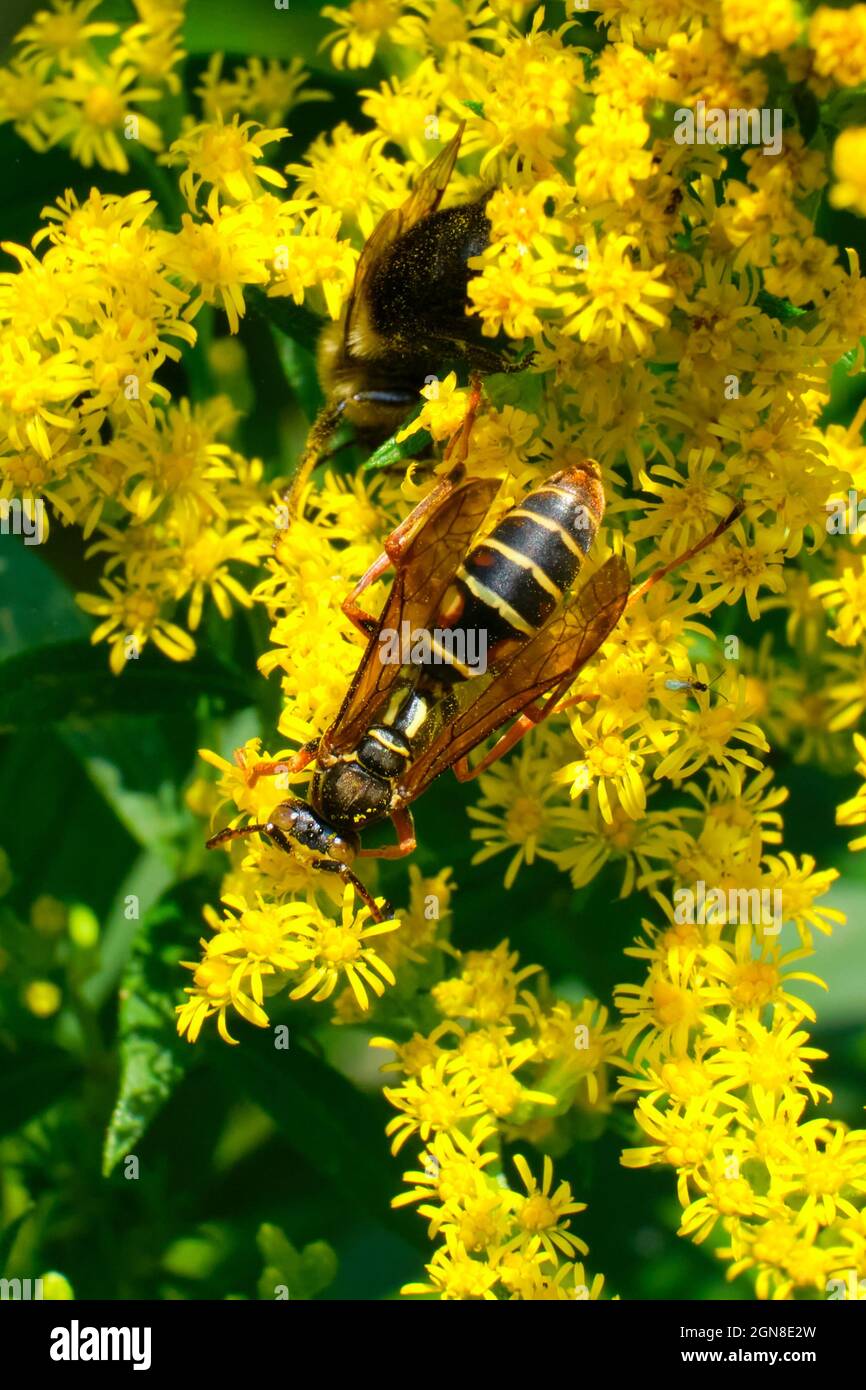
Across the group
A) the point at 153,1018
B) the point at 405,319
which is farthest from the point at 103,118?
the point at 153,1018

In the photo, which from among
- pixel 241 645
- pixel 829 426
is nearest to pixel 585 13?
pixel 829 426

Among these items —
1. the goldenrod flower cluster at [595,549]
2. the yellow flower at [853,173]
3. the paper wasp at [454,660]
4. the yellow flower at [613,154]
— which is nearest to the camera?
the yellow flower at [853,173]

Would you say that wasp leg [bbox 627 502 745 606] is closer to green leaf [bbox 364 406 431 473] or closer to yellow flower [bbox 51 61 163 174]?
green leaf [bbox 364 406 431 473]

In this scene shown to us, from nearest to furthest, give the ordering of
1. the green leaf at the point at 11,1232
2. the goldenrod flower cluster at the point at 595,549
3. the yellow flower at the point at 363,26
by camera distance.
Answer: the goldenrod flower cluster at the point at 595,549, the green leaf at the point at 11,1232, the yellow flower at the point at 363,26

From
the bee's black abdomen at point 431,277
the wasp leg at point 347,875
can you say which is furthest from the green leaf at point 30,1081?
the bee's black abdomen at point 431,277

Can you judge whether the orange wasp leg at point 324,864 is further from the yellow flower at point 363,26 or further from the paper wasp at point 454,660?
the yellow flower at point 363,26

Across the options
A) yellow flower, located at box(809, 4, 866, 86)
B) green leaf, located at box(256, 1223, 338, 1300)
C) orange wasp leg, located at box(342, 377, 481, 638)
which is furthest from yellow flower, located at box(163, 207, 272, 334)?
green leaf, located at box(256, 1223, 338, 1300)

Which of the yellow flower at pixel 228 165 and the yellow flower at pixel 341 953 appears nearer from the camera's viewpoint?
the yellow flower at pixel 341 953

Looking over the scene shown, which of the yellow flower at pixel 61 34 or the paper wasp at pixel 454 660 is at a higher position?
the yellow flower at pixel 61 34
